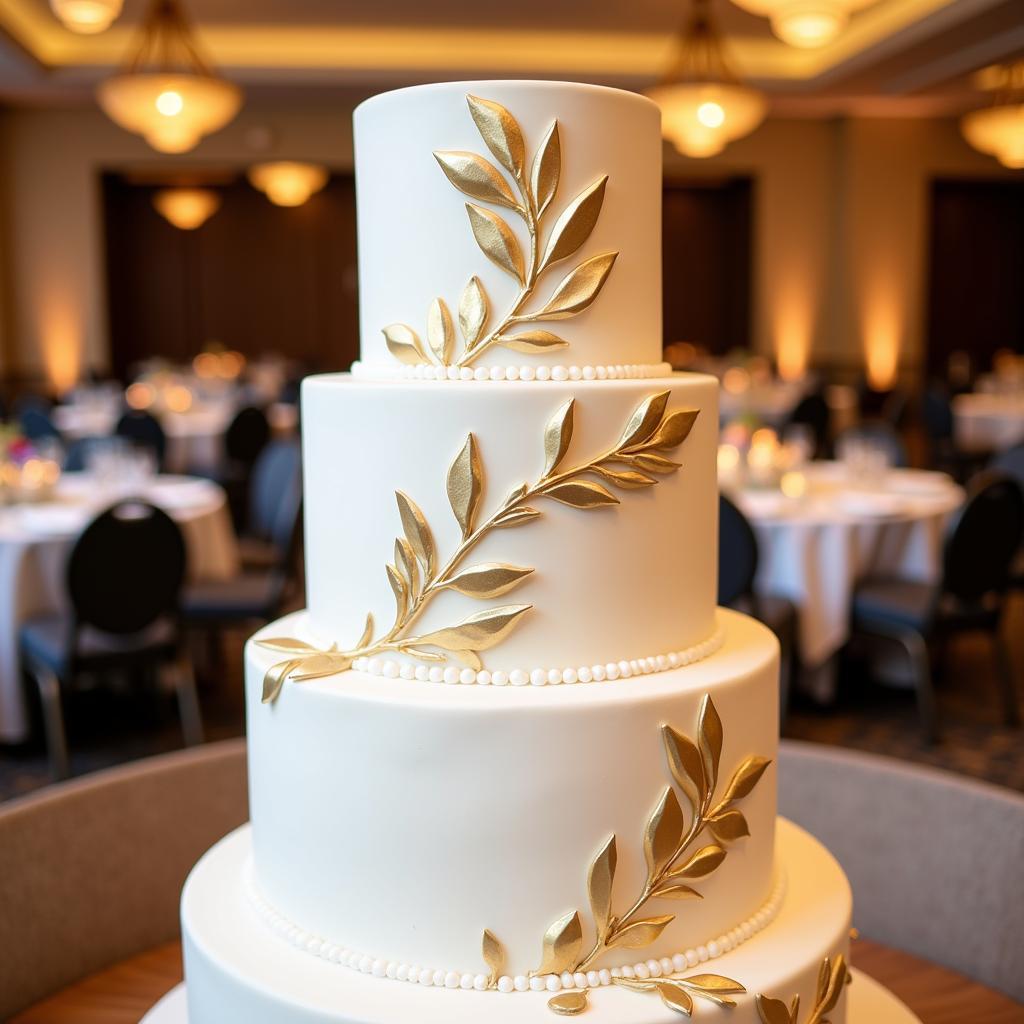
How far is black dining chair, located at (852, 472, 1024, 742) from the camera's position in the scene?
13.8 feet

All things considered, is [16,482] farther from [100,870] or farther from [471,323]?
[471,323]

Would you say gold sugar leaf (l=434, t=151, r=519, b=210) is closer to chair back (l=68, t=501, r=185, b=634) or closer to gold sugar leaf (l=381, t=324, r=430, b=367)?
gold sugar leaf (l=381, t=324, r=430, b=367)

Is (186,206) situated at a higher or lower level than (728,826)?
higher

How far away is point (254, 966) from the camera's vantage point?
48.6 inches

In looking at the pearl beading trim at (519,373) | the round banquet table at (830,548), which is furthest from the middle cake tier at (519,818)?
the round banquet table at (830,548)

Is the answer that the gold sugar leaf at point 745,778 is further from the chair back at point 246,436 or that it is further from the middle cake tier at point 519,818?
the chair back at point 246,436

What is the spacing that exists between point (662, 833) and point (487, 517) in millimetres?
368

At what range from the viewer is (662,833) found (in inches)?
47.5

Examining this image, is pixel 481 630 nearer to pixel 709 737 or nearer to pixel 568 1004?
pixel 709 737

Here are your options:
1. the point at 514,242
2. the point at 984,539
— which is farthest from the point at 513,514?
the point at 984,539

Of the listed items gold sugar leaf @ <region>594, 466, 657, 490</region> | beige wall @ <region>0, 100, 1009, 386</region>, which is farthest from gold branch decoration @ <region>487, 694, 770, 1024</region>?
beige wall @ <region>0, 100, 1009, 386</region>

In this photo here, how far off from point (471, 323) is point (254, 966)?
0.71 metres

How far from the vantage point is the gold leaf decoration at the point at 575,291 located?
4.13 feet

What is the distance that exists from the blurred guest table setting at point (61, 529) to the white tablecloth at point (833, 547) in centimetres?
215
